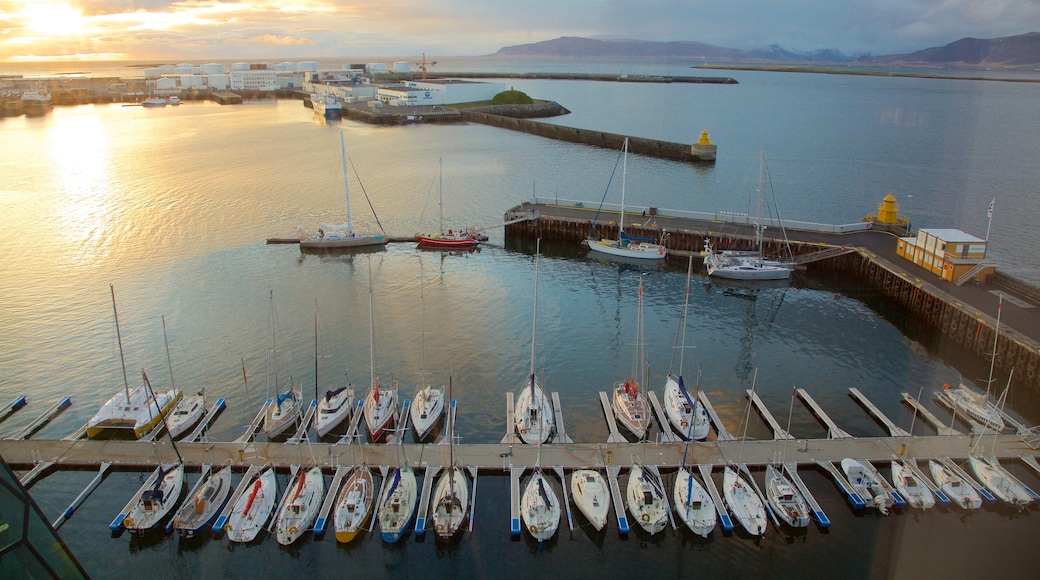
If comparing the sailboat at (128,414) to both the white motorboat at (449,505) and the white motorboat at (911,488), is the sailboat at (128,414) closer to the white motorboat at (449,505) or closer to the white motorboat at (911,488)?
the white motorboat at (449,505)

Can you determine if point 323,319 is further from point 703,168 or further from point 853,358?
point 703,168

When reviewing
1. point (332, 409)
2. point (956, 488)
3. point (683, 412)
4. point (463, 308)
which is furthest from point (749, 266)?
point (332, 409)

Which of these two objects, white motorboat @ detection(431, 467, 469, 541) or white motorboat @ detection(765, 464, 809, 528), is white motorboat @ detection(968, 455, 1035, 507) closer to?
white motorboat @ detection(765, 464, 809, 528)

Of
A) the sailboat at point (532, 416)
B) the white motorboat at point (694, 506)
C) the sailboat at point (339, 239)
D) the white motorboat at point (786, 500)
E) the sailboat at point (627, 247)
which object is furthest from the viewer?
the sailboat at point (339, 239)

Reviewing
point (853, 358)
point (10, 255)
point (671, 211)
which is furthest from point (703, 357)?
point (10, 255)

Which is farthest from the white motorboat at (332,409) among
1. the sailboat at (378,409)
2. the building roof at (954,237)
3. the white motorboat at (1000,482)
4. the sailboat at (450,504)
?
the building roof at (954,237)

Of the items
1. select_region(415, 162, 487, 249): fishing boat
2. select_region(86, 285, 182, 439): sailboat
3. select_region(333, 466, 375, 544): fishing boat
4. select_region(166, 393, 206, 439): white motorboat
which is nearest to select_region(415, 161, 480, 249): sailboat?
select_region(415, 162, 487, 249): fishing boat
